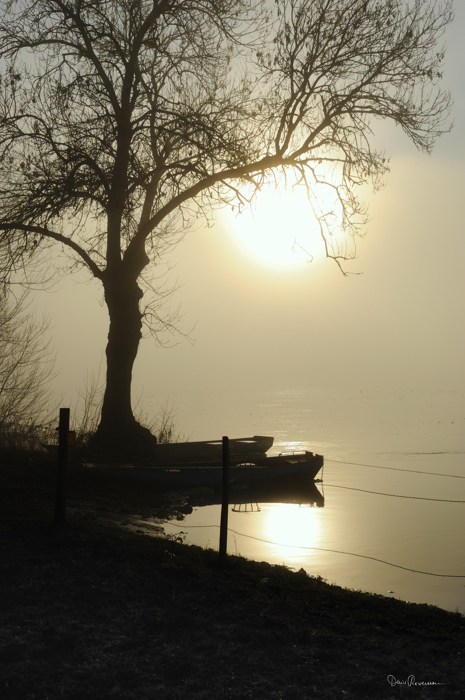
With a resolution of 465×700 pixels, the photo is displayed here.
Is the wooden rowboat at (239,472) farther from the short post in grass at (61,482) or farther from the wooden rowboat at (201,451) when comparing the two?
the short post in grass at (61,482)

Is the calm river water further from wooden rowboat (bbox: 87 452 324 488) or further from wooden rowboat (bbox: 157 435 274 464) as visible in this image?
wooden rowboat (bbox: 157 435 274 464)

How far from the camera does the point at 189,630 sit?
22.8 feet

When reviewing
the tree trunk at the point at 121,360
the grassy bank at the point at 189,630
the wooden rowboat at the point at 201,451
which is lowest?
the grassy bank at the point at 189,630

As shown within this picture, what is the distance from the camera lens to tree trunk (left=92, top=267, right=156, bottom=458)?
21094 millimetres

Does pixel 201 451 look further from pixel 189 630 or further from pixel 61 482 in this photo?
pixel 189 630

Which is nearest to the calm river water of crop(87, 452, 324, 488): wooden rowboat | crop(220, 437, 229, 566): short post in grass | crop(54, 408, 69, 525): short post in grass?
crop(87, 452, 324, 488): wooden rowboat

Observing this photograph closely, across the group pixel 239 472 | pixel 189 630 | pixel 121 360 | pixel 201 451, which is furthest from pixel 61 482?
pixel 201 451

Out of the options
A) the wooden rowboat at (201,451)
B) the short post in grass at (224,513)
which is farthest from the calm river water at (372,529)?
the short post in grass at (224,513)

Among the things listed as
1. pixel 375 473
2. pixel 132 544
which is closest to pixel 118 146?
pixel 132 544

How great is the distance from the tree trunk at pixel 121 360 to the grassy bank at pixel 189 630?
33.6ft

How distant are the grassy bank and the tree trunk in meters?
10.2

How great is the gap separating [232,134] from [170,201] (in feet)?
17.1

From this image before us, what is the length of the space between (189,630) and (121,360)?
14.9m

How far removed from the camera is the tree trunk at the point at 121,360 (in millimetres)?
21094
